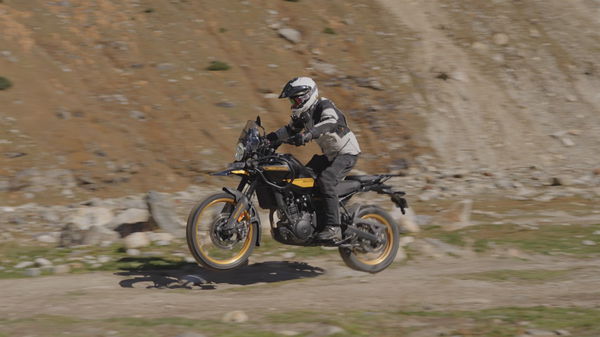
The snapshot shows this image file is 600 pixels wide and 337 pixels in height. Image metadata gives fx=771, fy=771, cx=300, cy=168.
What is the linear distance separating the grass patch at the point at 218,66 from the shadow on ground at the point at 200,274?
40.2 ft

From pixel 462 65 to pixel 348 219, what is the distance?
1648cm

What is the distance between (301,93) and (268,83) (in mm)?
12978

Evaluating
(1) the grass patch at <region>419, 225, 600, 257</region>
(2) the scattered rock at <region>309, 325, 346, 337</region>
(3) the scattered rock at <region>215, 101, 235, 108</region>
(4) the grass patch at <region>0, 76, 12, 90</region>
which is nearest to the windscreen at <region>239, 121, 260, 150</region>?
(2) the scattered rock at <region>309, 325, 346, 337</region>

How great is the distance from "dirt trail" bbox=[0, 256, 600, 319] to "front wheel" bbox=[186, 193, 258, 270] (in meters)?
0.38

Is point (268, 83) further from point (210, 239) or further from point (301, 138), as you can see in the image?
point (210, 239)

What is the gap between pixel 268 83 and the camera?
22.6m

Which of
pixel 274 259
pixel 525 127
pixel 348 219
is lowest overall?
pixel 525 127

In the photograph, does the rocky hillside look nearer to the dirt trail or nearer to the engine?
the dirt trail

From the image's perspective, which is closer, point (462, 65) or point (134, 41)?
point (134, 41)

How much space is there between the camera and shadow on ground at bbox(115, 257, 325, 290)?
31.9ft

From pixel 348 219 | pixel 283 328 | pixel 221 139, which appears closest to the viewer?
pixel 283 328

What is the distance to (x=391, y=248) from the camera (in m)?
10.5

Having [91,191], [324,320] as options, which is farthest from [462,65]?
[324,320]

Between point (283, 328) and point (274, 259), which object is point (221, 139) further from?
point (283, 328)
